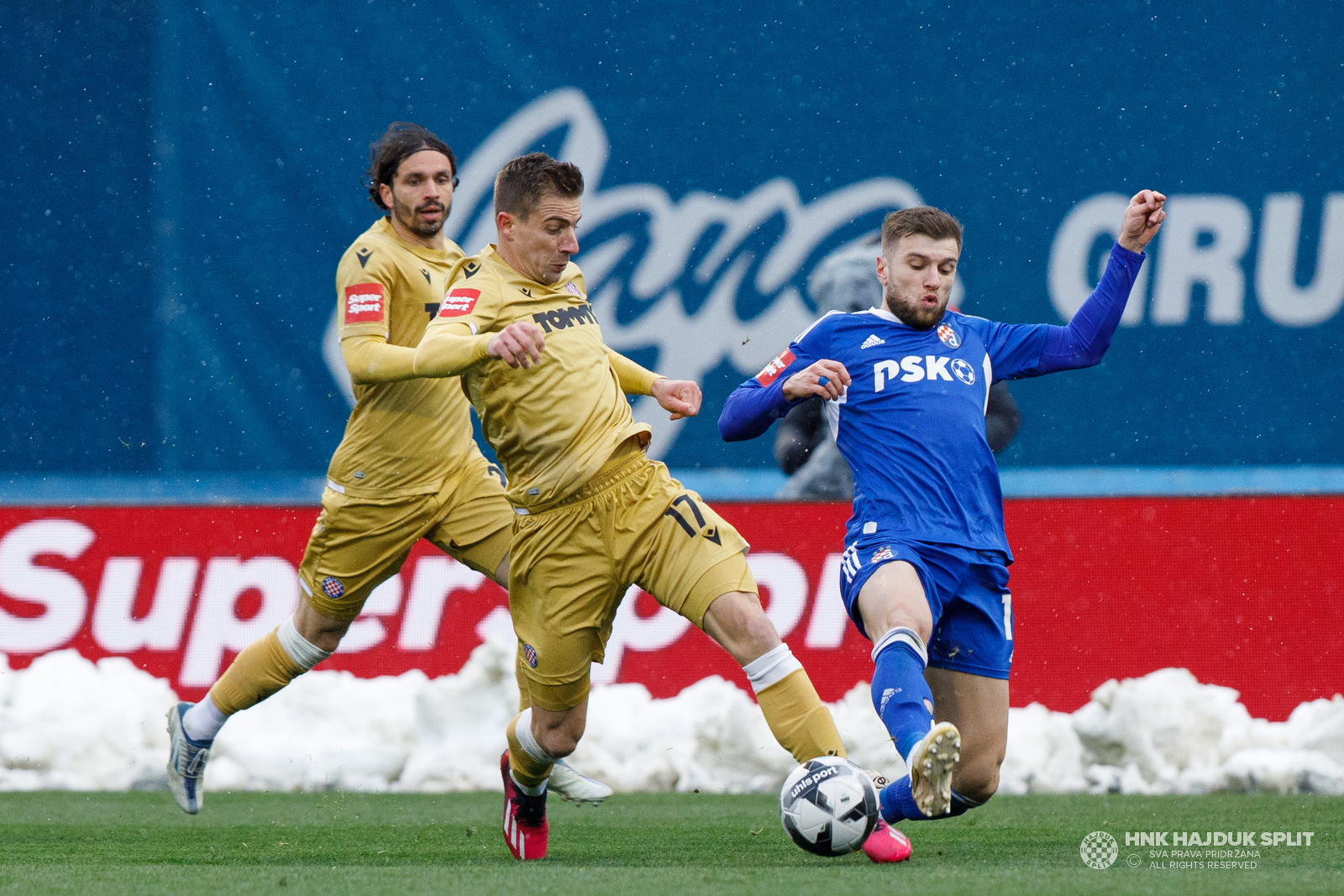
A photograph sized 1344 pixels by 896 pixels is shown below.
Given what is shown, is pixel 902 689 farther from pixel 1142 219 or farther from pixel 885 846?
pixel 1142 219

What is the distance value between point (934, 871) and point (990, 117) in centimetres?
489

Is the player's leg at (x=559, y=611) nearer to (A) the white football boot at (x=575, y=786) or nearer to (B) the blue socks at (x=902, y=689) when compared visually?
(A) the white football boot at (x=575, y=786)

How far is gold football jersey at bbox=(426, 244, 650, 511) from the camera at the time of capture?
4.42m

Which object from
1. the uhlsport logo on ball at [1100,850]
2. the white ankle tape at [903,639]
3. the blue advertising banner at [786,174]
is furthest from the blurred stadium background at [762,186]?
the white ankle tape at [903,639]

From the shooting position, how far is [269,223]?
802 cm

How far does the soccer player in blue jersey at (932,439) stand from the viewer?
14.2ft

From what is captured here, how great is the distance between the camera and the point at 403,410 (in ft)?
17.7

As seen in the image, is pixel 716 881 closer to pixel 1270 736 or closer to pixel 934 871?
pixel 934 871

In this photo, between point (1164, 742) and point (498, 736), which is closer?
point (1164, 742)

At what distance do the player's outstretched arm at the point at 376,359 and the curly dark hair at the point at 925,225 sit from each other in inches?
55.4

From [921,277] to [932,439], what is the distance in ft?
1.56

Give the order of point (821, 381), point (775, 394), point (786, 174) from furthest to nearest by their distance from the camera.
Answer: point (786, 174), point (775, 394), point (821, 381)

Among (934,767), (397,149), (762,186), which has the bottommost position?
(934,767)

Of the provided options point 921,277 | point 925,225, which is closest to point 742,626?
point 921,277
